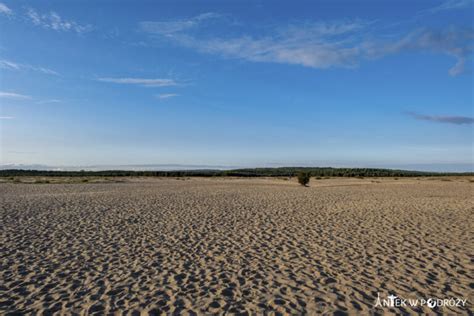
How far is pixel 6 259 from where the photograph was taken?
26.8ft

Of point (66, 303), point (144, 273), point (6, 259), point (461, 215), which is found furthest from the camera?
point (461, 215)

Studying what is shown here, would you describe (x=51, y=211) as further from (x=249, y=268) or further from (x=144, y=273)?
(x=249, y=268)

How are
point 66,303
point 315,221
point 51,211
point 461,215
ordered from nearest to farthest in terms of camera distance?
point 66,303
point 315,221
point 461,215
point 51,211

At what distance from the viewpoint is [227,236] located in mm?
10992

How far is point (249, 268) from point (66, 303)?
365 centimetres

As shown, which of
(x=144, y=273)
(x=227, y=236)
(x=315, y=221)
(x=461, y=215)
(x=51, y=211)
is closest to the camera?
(x=144, y=273)

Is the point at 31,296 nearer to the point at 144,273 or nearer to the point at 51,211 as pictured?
the point at 144,273

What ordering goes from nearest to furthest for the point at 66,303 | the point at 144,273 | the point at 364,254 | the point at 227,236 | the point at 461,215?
the point at 66,303, the point at 144,273, the point at 364,254, the point at 227,236, the point at 461,215

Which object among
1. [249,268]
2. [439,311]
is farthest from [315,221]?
[439,311]

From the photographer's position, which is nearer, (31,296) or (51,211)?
(31,296)

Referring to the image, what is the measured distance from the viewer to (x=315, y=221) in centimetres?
1405

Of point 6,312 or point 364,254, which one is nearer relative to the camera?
point 6,312

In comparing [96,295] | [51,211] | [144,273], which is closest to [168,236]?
[144,273]

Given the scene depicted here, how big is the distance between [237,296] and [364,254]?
4291 millimetres
